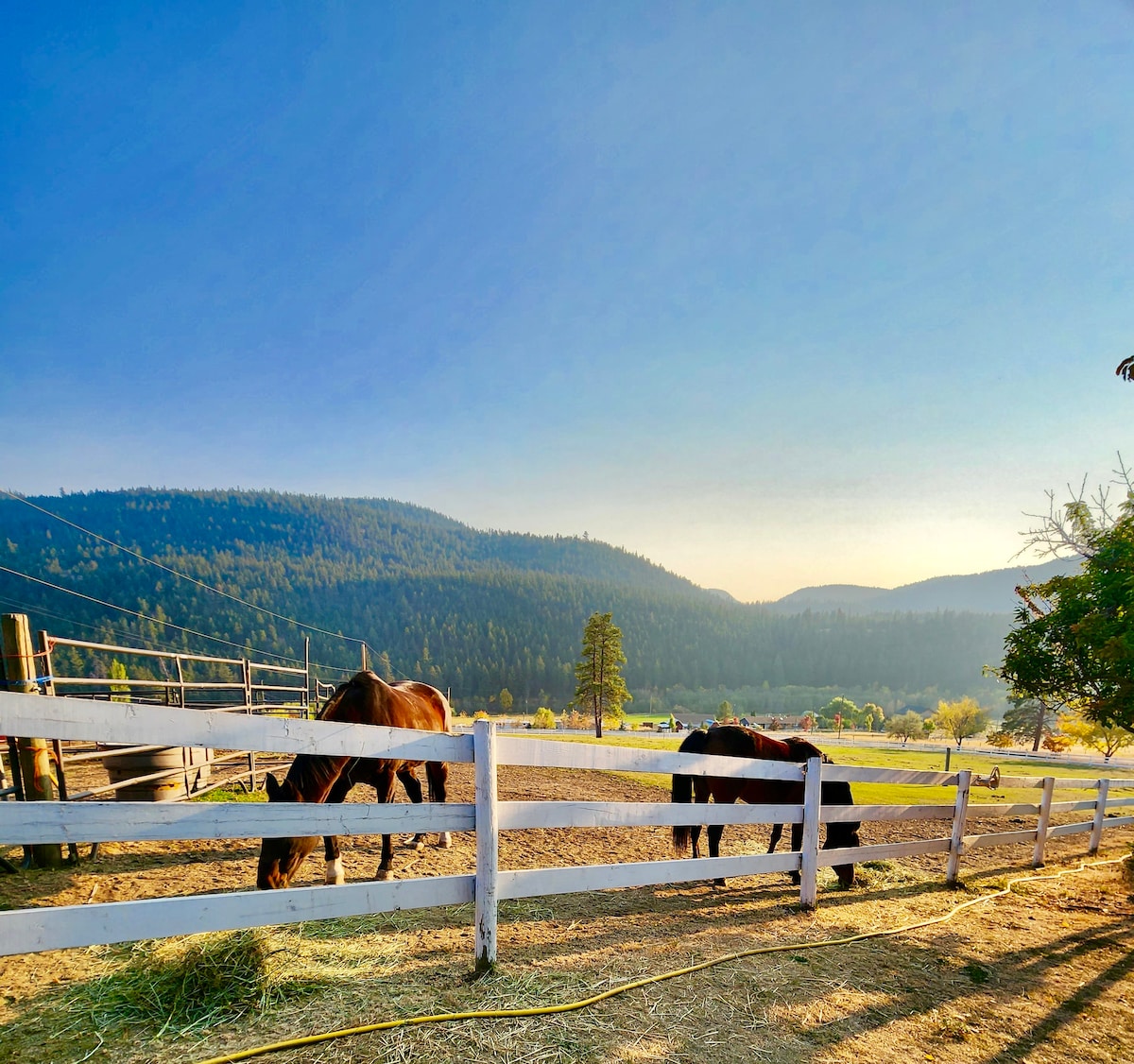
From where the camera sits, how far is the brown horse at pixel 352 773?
13.5 ft

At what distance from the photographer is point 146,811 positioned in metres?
2.56

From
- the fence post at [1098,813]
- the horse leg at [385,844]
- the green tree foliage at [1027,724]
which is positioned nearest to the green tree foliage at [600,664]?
the green tree foliage at [1027,724]

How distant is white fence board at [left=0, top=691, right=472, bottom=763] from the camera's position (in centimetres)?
224

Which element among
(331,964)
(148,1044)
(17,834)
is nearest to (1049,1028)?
(331,964)

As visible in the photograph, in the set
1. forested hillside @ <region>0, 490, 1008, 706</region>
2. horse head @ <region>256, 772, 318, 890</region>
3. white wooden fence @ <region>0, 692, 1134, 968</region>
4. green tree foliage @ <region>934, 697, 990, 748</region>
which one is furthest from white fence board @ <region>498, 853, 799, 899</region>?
forested hillside @ <region>0, 490, 1008, 706</region>

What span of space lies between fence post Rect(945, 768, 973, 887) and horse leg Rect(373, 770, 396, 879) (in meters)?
5.91

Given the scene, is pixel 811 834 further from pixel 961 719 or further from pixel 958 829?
pixel 961 719

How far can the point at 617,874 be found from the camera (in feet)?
12.1

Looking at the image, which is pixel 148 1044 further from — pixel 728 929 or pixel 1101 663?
pixel 1101 663

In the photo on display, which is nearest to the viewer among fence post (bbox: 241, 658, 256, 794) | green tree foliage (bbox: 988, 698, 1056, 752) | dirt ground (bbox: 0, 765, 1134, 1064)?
dirt ground (bbox: 0, 765, 1134, 1064)

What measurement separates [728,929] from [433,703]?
4467 mm

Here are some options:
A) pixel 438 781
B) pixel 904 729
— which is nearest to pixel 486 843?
pixel 438 781

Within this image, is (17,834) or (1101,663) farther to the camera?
(1101,663)

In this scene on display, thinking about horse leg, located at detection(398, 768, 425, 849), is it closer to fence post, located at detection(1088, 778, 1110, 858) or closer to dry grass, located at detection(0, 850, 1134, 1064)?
dry grass, located at detection(0, 850, 1134, 1064)
